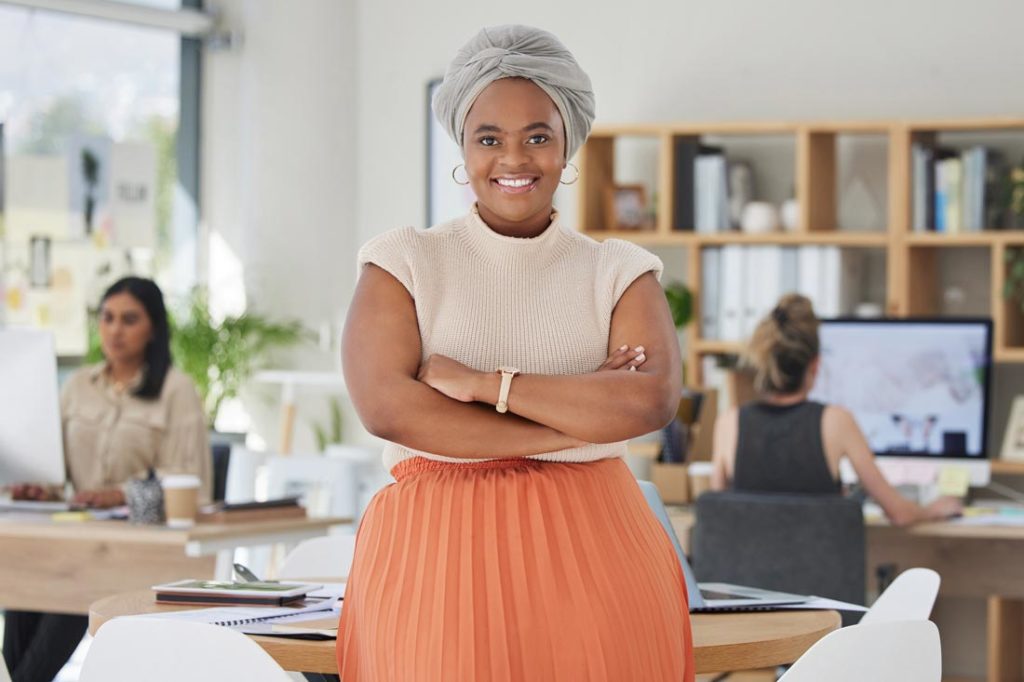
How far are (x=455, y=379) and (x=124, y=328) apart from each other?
2555mm

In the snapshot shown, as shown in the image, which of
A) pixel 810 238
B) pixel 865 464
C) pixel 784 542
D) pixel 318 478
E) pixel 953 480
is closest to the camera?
pixel 784 542

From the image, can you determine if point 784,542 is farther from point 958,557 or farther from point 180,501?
point 180,501

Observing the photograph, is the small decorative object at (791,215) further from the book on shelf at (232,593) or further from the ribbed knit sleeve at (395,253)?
the ribbed knit sleeve at (395,253)

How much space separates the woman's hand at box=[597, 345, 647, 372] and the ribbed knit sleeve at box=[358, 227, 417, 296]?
0.25m

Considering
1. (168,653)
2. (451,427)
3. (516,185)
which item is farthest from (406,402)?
(168,653)

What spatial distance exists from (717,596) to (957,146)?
3363mm

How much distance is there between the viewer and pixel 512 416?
175 cm

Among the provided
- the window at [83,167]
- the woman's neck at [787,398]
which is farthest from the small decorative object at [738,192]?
the window at [83,167]

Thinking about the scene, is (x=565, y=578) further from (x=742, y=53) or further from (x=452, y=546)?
(x=742, y=53)

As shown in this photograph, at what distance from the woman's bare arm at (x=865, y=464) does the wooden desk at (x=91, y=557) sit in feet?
4.46

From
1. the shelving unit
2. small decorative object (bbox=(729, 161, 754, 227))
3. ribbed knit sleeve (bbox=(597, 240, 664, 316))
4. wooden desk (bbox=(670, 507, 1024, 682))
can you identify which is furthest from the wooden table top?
small decorative object (bbox=(729, 161, 754, 227))

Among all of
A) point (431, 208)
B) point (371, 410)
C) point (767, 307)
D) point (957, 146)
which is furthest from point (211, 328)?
point (371, 410)

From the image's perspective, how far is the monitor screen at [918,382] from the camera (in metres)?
4.50

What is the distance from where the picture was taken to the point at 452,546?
1693 mm
